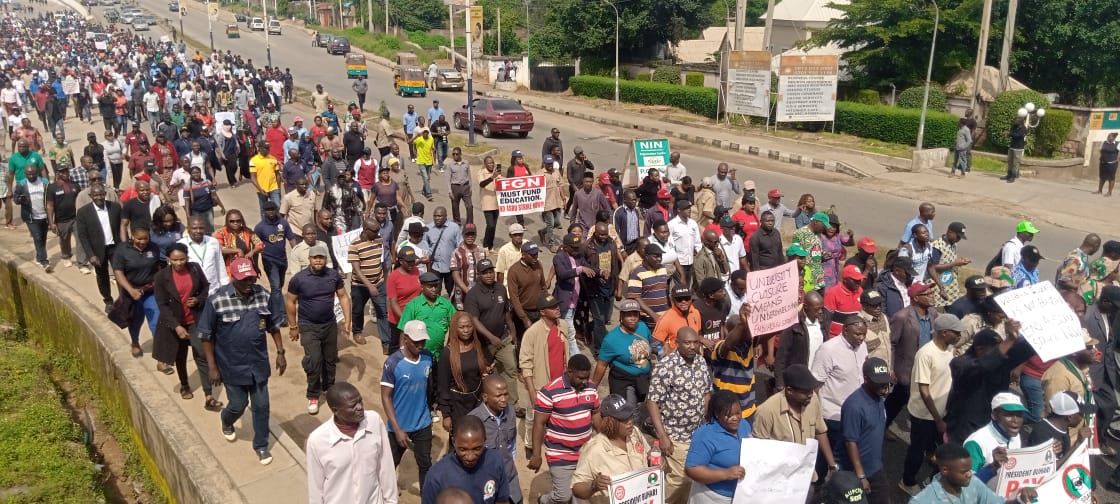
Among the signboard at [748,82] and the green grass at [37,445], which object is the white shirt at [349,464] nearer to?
the green grass at [37,445]

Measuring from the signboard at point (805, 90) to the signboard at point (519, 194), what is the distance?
17972mm

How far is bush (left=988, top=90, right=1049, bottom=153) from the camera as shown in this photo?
25.3 meters

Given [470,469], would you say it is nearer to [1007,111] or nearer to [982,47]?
[982,47]

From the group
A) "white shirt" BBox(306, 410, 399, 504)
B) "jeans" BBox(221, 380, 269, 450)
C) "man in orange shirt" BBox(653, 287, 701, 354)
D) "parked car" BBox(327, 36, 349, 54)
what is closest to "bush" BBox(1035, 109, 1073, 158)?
"man in orange shirt" BBox(653, 287, 701, 354)

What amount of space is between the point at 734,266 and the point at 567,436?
14.9ft

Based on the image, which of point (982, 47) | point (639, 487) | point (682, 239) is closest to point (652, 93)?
point (982, 47)

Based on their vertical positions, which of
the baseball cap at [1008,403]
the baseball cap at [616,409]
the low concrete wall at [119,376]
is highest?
the baseball cap at [616,409]

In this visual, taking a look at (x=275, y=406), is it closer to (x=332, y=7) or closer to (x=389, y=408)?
(x=389, y=408)

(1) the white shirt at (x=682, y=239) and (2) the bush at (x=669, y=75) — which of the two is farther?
(2) the bush at (x=669, y=75)

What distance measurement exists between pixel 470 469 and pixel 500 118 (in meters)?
23.2

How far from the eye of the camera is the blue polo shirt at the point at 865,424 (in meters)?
5.62

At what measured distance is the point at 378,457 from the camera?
5121 millimetres

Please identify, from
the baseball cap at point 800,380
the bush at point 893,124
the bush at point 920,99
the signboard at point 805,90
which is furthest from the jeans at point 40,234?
the bush at point 920,99

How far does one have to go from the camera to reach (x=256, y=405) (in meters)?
6.79
